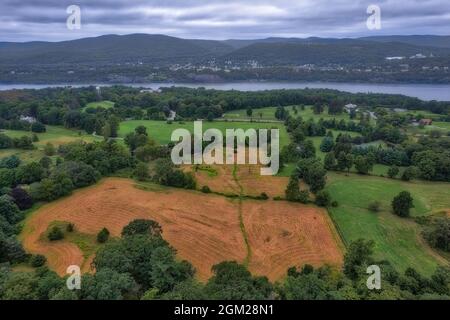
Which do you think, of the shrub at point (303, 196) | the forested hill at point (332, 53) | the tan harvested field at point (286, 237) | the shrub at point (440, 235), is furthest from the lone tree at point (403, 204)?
the forested hill at point (332, 53)

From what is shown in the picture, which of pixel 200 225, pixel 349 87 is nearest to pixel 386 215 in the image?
pixel 200 225

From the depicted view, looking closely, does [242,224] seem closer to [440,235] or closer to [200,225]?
[200,225]

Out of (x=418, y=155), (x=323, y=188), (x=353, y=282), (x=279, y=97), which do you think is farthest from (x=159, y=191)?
(x=279, y=97)

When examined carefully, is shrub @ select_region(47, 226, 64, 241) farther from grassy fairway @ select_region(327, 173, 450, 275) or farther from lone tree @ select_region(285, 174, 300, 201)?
grassy fairway @ select_region(327, 173, 450, 275)
